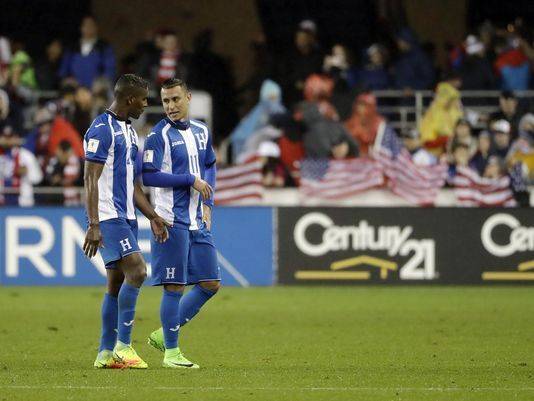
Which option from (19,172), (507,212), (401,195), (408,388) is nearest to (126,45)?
(19,172)

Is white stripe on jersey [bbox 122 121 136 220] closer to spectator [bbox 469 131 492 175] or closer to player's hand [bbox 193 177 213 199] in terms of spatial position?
player's hand [bbox 193 177 213 199]

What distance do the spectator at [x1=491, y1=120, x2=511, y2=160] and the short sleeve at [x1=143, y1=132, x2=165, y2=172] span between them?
11.1m

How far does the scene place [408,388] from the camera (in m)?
9.28

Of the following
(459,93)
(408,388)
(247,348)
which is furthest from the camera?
(459,93)

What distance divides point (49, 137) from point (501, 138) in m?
6.81

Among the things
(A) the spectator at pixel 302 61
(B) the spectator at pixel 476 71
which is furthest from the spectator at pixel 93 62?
(B) the spectator at pixel 476 71

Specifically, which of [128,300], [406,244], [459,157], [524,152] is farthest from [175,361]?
[524,152]

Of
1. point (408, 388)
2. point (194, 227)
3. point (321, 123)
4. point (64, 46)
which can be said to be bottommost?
point (408, 388)

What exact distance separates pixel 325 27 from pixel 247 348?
46.9 ft

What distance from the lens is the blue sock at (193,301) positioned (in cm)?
1072

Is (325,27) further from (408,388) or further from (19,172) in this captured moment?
(408,388)

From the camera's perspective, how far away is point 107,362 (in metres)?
10.3

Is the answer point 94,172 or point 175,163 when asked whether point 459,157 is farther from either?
point 94,172

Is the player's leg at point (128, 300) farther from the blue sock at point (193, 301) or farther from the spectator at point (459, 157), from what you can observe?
the spectator at point (459, 157)
